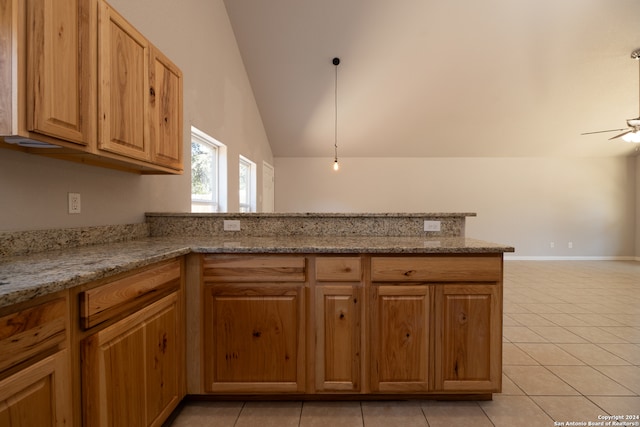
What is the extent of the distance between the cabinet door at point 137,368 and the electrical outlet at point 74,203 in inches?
27.6

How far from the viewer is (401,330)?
179 centimetres

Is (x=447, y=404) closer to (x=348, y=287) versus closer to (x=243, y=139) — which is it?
(x=348, y=287)

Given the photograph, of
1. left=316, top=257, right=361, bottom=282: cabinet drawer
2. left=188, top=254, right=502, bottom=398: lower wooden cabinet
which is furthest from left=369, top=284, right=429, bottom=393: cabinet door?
left=316, top=257, right=361, bottom=282: cabinet drawer

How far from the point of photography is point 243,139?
484 centimetres

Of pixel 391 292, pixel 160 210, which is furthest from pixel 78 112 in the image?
pixel 391 292

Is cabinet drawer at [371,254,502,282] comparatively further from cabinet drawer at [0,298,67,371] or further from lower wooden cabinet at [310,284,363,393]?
cabinet drawer at [0,298,67,371]

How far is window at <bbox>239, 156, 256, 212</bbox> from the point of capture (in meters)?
5.38

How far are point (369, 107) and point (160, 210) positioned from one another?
4329 millimetres

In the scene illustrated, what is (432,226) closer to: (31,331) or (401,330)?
(401,330)

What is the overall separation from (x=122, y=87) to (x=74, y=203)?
2.21ft

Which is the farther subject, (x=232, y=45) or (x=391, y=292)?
(x=232, y=45)

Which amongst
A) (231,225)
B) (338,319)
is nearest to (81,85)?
(231,225)

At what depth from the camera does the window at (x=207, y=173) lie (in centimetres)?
348

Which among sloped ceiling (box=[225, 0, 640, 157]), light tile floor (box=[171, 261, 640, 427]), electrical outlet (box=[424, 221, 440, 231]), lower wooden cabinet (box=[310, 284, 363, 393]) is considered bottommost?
light tile floor (box=[171, 261, 640, 427])
